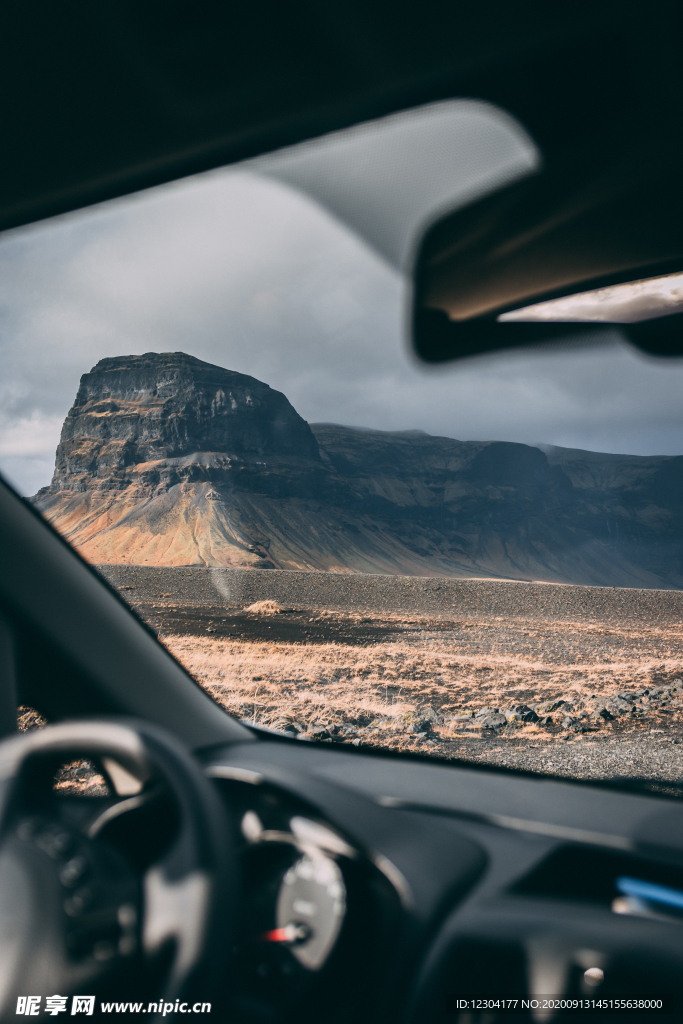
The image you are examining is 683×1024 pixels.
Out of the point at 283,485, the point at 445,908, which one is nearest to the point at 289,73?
the point at 445,908

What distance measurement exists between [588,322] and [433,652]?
601 centimetres

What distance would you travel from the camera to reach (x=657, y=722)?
248 centimetres

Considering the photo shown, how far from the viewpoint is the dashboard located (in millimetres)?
1098

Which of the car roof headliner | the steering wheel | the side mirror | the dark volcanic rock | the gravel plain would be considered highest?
the dark volcanic rock

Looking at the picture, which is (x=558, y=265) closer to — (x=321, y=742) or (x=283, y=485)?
(x=321, y=742)

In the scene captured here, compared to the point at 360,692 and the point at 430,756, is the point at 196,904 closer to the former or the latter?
the point at 430,756

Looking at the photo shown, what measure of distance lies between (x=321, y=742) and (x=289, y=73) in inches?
84.7

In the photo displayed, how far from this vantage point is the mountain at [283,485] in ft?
90.8

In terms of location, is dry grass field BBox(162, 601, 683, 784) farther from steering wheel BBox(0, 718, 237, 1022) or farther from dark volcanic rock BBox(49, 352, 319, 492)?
dark volcanic rock BBox(49, 352, 319, 492)

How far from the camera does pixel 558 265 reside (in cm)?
215

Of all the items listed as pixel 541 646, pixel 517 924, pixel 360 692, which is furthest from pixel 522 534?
pixel 517 924

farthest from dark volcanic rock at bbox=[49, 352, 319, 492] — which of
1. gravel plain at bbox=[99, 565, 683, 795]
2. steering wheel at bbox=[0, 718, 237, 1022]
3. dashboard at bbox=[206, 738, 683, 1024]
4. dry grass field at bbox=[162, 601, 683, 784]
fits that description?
steering wheel at bbox=[0, 718, 237, 1022]

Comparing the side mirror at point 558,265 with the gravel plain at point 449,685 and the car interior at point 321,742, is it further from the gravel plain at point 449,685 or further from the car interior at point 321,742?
the gravel plain at point 449,685

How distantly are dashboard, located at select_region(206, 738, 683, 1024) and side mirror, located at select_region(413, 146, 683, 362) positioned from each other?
58.8 inches
